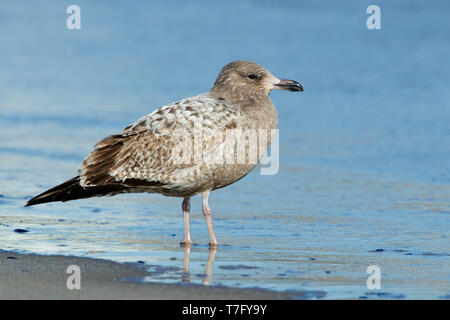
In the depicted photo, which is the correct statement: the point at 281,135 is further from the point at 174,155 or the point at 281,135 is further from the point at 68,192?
the point at 68,192

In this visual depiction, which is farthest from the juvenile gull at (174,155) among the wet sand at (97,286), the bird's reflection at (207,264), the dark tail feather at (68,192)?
the wet sand at (97,286)

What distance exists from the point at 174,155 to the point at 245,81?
1.07 metres

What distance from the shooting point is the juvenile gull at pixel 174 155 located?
27.1ft

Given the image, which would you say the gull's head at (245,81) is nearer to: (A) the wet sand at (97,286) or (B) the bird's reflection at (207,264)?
(B) the bird's reflection at (207,264)

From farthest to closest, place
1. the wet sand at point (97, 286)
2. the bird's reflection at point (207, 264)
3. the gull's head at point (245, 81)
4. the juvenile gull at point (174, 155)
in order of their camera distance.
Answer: the gull's head at point (245, 81), the juvenile gull at point (174, 155), the bird's reflection at point (207, 264), the wet sand at point (97, 286)

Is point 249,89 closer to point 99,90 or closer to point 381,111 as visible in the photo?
point 381,111

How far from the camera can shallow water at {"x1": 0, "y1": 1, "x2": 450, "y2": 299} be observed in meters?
7.75

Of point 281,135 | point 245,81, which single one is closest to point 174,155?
point 245,81

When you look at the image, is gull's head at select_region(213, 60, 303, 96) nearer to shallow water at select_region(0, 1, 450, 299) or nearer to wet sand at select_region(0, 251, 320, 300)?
shallow water at select_region(0, 1, 450, 299)

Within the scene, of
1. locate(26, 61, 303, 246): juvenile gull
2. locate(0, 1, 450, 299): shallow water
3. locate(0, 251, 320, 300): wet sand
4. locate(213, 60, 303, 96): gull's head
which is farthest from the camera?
locate(213, 60, 303, 96): gull's head

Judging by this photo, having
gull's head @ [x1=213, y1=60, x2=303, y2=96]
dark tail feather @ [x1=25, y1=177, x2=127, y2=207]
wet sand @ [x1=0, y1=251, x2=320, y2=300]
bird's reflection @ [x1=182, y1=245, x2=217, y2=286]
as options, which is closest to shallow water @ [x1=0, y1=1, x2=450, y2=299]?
bird's reflection @ [x1=182, y1=245, x2=217, y2=286]

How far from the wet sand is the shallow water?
0.23 m

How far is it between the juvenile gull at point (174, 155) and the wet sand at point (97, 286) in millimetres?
1168
